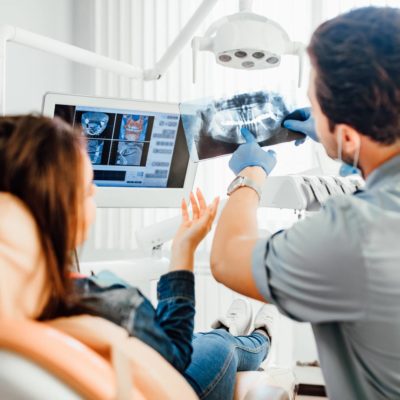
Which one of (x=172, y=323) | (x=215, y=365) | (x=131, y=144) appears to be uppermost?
(x=131, y=144)

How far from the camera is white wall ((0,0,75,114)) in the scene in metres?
2.69

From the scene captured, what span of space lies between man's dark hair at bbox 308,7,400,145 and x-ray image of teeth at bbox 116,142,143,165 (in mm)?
794

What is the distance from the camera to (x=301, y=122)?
1345 millimetres

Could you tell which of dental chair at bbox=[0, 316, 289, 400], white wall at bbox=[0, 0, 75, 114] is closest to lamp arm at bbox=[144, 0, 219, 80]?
dental chair at bbox=[0, 316, 289, 400]

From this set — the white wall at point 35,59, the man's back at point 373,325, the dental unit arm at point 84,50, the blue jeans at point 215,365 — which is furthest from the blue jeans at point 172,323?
the white wall at point 35,59

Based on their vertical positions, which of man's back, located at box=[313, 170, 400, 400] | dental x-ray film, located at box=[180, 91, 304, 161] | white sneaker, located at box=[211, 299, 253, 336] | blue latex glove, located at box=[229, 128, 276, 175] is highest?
dental x-ray film, located at box=[180, 91, 304, 161]

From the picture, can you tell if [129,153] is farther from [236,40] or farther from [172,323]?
[172,323]

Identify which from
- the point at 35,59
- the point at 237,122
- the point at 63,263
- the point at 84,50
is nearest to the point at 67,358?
the point at 63,263

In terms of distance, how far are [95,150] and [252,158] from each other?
1.75 feet

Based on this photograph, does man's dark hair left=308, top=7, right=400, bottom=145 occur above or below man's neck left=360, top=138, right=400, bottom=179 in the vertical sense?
above

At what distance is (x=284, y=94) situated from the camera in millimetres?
1387

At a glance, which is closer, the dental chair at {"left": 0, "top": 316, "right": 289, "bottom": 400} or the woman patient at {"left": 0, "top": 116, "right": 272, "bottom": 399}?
the dental chair at {"left": 0, "top": 316, "right": 289, "bottom": 400}

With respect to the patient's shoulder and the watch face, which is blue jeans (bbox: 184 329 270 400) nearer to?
the watch face

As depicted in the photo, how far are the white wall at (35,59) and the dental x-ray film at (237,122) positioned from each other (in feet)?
4.28
